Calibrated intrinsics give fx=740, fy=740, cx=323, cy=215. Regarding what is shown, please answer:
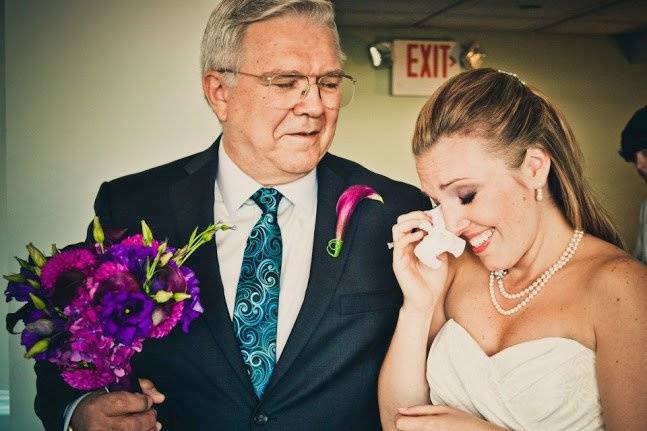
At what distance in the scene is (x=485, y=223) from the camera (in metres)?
1.96

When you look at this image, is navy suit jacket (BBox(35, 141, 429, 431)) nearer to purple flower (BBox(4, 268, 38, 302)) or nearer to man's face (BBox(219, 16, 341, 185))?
man's face (BBox(219, 16, 341, 185))

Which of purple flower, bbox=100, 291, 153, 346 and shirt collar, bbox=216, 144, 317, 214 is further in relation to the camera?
shirt collar, bbox=216, 144, 317, 214

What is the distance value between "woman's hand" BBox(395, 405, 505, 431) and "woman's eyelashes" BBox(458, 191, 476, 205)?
54 cm

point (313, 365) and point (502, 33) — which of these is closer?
point (313, 365)

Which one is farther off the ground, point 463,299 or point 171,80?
point 171,80

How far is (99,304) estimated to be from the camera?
158cm

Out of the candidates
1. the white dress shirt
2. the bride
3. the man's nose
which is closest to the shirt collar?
the white dress shirt

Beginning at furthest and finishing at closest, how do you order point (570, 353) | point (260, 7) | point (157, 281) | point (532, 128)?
point (260, 7) → point (532, 128) → point (570, 353) → point (157, 281)

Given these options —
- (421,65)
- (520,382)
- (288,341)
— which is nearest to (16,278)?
(288,341)

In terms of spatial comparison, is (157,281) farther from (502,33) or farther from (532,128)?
(502,33)

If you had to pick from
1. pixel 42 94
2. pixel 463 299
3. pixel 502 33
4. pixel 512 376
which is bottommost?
pixel 512 376

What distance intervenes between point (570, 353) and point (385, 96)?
6169mm

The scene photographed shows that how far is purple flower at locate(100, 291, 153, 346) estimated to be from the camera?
1.55 m

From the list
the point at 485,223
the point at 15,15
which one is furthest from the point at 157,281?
the point at 15,15
